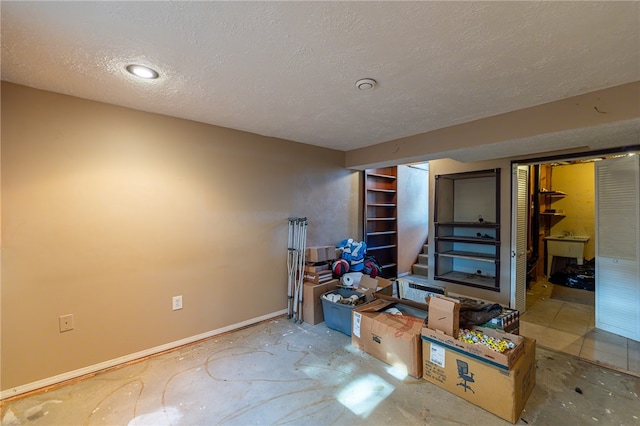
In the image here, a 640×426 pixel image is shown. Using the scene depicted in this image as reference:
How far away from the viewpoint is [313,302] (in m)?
3.19

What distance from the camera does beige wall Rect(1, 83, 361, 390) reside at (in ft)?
6.59

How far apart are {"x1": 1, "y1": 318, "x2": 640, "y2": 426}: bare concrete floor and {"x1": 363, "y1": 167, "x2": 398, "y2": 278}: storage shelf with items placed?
2651 mm

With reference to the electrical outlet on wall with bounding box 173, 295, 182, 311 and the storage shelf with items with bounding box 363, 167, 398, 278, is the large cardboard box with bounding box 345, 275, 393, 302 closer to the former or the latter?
the storage shelf with items with bounding box 363, 167, 398, 278

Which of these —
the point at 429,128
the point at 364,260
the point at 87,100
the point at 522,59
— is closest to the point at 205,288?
the point at 87,100

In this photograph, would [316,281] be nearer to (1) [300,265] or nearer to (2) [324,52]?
(1) [300,265]

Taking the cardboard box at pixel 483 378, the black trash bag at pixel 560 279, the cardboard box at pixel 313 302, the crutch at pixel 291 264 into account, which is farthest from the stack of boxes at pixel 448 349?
the black trash bag at pixel 560 279

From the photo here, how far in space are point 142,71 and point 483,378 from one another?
3.05 meters

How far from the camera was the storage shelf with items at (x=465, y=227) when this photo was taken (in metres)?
4.02

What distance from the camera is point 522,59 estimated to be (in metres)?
1.62

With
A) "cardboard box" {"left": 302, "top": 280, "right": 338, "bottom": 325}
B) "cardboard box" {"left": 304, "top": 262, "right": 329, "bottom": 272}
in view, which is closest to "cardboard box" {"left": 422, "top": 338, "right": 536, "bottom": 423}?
"cardboard box" {"left": 302, "top": 280, "right": 338, "bottom": 325}

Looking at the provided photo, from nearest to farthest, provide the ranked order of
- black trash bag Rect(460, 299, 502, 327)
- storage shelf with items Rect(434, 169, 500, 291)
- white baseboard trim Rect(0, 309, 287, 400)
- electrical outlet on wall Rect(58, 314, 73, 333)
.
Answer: white baseboard trim Rect(0, 309, 287, 400) < electrical outlet on wall Rect(58, 314, 73, 333) < black trash bag Rect(460, 299, 502, 327) < storage shelf with items Rect(434, 169, 500, 291)

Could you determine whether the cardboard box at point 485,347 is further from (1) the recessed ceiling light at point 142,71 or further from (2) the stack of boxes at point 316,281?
(1) the recessed ceiling light at point 142,71

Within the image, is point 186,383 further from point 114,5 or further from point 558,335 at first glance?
point 558,335

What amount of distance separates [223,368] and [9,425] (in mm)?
1272
